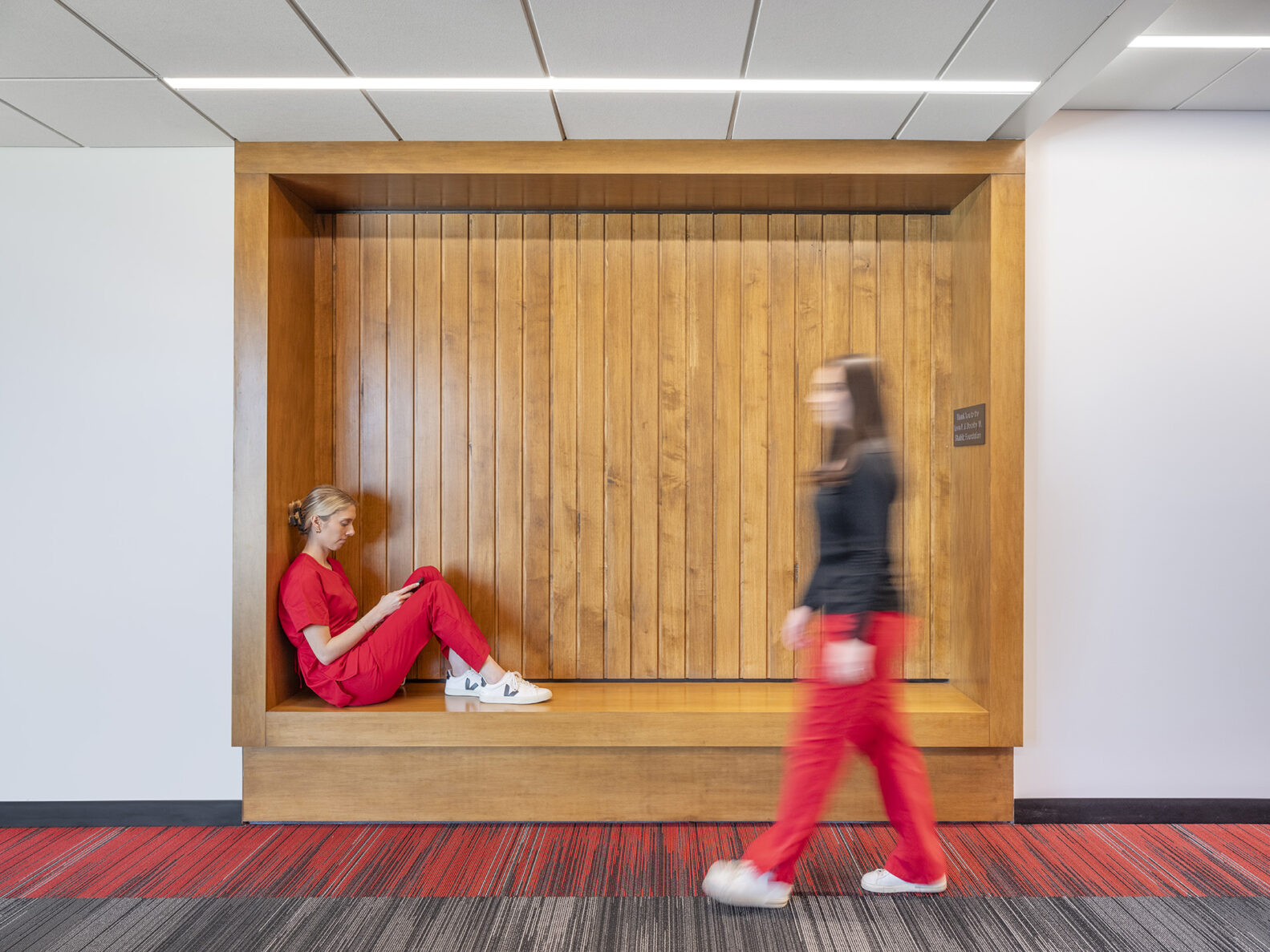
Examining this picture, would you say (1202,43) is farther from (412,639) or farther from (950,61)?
(412,639)

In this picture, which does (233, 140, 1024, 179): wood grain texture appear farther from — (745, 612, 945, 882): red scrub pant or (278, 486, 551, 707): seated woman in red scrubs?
(745, 612, 945, 882): red scrub pant

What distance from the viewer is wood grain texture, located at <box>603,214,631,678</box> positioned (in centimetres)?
353

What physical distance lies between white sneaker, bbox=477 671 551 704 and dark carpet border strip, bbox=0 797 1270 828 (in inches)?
42.9

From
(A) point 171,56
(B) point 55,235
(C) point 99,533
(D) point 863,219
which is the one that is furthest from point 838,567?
(B) point 55,235

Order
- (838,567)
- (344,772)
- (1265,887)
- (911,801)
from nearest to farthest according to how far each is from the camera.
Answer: (838,567)
(911,801)
(1265,887)
(344,772)

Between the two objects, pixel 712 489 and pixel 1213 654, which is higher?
pixel 712 489

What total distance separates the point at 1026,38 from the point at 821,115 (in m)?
0.70

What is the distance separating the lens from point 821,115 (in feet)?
9.28

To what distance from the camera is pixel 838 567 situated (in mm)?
2238

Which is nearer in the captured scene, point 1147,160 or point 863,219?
point 1147,160

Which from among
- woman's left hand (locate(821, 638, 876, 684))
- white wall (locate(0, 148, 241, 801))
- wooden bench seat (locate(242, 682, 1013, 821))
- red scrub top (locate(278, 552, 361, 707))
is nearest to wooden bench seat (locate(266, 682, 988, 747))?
wooden bench seat (locate(242, 682, 1013, 821))

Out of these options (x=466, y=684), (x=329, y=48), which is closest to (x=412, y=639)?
(x=466, y=684)

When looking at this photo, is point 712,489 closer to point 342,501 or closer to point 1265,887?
point 342,501

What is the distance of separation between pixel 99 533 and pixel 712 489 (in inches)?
102
